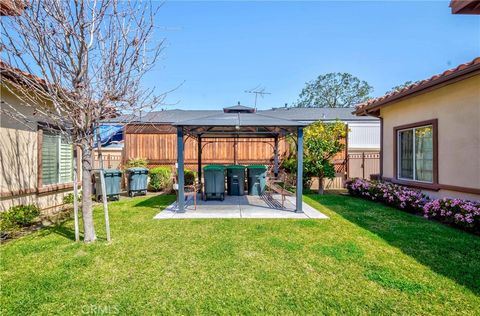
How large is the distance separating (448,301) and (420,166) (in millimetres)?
5993

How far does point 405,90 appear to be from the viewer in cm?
745

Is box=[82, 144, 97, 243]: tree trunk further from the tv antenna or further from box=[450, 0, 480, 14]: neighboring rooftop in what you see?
the tv antenna

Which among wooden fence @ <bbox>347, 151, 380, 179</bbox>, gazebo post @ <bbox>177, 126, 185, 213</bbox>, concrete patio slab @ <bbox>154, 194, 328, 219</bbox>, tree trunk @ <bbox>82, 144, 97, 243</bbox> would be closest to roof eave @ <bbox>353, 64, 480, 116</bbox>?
wooden fence @ <bbox>347, 151, 380, 179</bbox>

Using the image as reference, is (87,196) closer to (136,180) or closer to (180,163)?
(180,163)

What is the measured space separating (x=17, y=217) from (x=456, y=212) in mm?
9473

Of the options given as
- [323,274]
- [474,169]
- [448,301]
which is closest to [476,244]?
[474,169]

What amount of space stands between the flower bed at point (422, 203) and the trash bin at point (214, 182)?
494 cm

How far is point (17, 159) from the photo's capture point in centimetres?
629

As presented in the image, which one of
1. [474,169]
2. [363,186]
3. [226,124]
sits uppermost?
[226,124]

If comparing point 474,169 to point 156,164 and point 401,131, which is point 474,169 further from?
point 156,164

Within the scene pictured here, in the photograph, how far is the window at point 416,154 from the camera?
295 inches

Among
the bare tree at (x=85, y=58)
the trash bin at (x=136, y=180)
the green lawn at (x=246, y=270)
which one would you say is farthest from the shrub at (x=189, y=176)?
the bare tree at (x=85, y=58)

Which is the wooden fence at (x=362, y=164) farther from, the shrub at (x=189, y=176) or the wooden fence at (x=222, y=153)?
the shrub at (x=189, y=176)

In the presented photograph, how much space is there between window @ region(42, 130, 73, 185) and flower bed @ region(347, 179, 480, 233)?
372 inches
